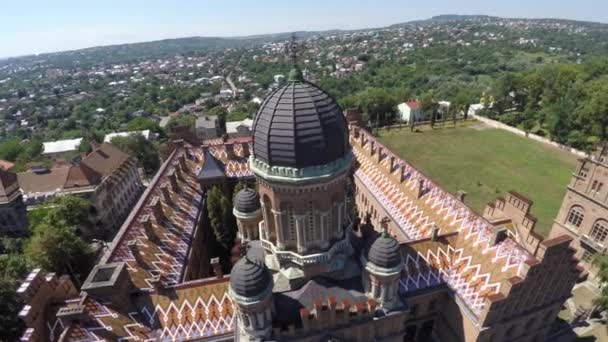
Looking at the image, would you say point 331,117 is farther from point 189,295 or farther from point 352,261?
point 189,295

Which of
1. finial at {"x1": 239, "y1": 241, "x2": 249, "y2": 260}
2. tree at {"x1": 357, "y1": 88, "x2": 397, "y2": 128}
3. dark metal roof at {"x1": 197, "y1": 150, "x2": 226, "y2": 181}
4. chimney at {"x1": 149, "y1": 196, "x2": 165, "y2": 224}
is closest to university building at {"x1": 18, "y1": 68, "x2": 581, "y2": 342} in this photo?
finial at {"x1": 239, "y1": 241, "x2": 249, "y2": 260}

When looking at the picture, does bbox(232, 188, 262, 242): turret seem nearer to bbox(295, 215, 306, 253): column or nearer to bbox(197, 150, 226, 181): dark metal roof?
bbox(295, 215, 306, 253): column

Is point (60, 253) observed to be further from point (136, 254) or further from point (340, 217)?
point (340, 217)

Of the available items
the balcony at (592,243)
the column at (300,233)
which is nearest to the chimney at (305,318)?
the column at (300,233)

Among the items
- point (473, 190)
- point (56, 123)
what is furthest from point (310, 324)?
point (56, 123)

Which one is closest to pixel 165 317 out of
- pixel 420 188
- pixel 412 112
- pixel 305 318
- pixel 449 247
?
pixel 305 318
